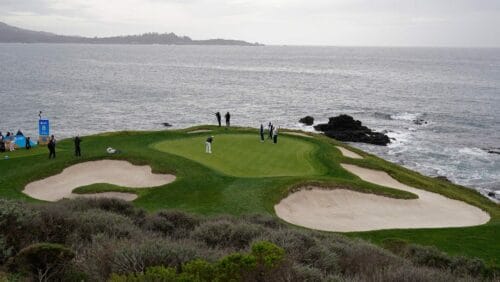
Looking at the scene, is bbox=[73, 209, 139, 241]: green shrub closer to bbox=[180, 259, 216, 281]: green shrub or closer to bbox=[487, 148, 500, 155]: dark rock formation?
bbox=[180, 259, 216, 281]: green shrub

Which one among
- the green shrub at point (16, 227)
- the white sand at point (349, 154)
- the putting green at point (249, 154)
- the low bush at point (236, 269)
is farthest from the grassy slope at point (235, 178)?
the low bush at point (236, 269)

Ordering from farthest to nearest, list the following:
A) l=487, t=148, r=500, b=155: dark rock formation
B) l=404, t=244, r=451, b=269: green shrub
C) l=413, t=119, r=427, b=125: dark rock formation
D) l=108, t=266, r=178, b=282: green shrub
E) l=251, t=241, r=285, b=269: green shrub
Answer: l=413, t=119, r=427, b=125: dark rock formation, l=487, t=148, r=500, b=155: dark rock formation, l=404, t=244, r=451, b=269: green shrub, l=251, t=241, r=285, b=269: green shrub, l=108, t=266, r=178, b=282: green shrub

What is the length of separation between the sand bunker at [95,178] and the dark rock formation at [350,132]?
37.1 metres

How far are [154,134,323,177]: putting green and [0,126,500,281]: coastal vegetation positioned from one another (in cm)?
7

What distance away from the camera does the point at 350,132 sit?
202 ft

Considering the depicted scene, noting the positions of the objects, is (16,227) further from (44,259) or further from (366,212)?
(366,212)

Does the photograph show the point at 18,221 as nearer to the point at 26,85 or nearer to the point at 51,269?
the point at 51,269

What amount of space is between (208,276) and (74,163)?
2121cm

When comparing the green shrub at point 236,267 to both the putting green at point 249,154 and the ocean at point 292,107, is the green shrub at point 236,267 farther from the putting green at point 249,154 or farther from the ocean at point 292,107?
the ocean at point 292,107

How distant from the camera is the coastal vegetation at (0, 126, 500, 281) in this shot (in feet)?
32.1

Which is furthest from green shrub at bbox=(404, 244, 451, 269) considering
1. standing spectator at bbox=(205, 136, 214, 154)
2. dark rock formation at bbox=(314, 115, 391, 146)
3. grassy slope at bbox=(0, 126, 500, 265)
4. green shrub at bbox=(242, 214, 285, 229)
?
dark rock formation at bbox=(314, 115, 391, 146)

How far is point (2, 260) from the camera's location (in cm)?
1087

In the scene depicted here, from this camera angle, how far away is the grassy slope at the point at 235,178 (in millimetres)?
20016

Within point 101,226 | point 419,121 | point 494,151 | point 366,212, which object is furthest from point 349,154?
point 419,121
